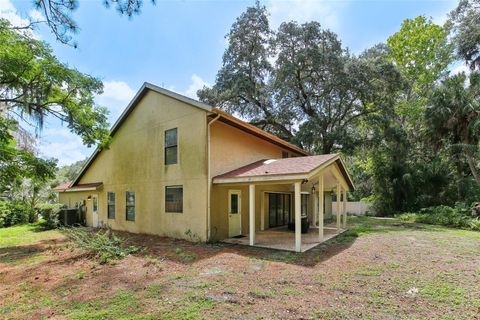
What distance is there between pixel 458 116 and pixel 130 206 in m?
19.8

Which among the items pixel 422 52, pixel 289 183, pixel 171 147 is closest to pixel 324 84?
pixel 171 147

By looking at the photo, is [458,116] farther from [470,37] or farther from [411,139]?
[470,37]

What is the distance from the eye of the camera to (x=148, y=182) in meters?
12.8

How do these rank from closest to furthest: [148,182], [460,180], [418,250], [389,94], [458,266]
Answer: [458,266]
[418,250]
[148,182]
[460,180]
[389,94]

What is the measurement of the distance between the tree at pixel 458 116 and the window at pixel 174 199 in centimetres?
1679

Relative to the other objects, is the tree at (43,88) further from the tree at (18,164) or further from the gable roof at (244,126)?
the gable roof at (244,126)

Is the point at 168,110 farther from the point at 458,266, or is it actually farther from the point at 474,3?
the point at 474,3

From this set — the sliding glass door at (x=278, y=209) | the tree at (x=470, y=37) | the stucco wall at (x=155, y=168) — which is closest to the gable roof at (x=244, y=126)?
the stucco wall at (x=155, y=168)

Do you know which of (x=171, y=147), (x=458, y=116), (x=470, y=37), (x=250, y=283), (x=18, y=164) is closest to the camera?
(x=250, y=283)

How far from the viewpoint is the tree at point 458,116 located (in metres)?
17.3

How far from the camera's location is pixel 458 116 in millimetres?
17734

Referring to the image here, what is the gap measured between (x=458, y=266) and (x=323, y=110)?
16.1m

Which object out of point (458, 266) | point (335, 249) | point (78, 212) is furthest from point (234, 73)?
point (458, 266)

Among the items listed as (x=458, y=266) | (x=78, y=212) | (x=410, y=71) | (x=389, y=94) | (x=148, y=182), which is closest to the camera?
(x=458, y=266)
